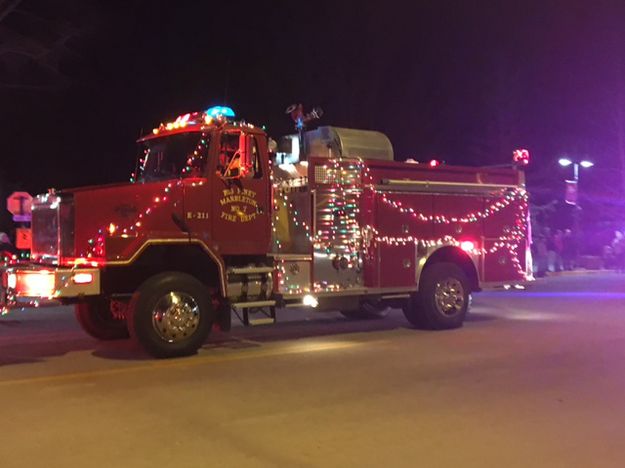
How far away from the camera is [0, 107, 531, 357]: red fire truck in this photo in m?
8.57

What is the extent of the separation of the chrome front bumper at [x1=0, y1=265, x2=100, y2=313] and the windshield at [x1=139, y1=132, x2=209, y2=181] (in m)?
1.89

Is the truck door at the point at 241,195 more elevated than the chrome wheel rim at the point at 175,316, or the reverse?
the truck door at the point at 241,195

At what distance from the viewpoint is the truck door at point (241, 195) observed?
9297mm

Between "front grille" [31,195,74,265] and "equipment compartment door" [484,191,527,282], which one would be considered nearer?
"front grille" [31,195,74,265]

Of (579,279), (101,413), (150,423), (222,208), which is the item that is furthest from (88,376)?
(579,279)

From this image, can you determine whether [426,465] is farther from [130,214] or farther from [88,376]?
[130,214]

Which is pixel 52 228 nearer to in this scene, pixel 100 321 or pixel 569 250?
pixel 100 321

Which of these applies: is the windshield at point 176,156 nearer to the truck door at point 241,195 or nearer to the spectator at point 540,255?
the truck door at point 241,195

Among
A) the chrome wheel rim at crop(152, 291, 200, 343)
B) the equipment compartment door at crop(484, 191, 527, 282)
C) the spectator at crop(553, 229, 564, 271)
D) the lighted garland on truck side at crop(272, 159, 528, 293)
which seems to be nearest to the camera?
the chrome wheel rim at crop(152, 291, 200, 343)

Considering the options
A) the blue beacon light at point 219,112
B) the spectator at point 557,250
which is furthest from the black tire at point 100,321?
the spectator at point 557,250

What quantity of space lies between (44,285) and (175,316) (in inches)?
65.2

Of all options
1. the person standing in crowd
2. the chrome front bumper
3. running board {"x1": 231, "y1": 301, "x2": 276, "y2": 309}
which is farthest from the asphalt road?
the person standing in crowd

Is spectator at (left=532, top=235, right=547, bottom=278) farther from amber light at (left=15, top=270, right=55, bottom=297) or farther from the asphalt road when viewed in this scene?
amber light at (left=15, top=270, right=55, bottom=297)

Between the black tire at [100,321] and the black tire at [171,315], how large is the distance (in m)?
1.59
